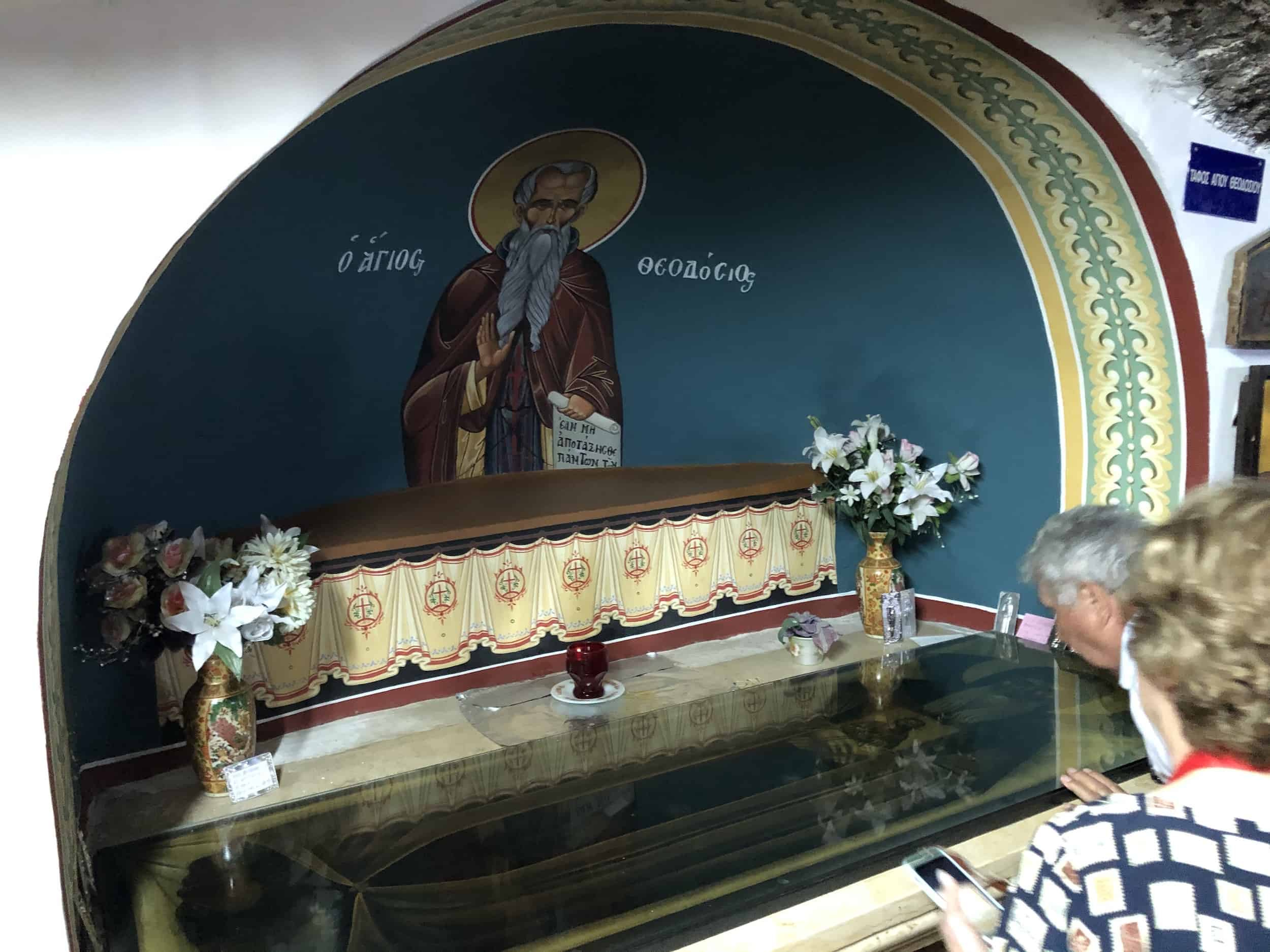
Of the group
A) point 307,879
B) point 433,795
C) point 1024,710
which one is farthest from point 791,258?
point 307,879

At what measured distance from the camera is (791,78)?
8.58 feet

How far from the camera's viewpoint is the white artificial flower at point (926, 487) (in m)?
3.16

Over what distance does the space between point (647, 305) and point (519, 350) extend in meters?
0.52

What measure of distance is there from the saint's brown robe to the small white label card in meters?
1.17

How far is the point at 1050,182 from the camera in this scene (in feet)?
8.48

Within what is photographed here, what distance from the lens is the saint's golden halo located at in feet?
9.09

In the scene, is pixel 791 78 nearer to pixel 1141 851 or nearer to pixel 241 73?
pixel 241 73

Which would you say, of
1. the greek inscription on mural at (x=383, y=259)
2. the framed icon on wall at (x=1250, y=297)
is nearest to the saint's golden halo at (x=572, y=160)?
the greek inscription on mural at (x=383, y=259)

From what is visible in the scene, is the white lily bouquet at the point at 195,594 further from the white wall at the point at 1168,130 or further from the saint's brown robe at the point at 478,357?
the white wall at the point at 1168,130

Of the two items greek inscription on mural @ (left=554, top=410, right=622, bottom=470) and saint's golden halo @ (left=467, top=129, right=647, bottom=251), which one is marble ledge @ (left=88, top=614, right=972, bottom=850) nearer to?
greek inscription on mural @ (left=554, top=410, right=622, bottom=470)

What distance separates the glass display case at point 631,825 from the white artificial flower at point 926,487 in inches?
34.0

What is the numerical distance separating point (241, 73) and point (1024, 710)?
2.11 m

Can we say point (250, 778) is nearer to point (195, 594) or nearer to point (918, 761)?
point (195, 594)

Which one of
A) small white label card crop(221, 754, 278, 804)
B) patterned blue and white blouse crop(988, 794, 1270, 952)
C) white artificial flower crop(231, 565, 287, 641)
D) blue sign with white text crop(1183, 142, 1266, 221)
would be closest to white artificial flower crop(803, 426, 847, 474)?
blue sign with white text crop(1183, 142, 1266, 221)
